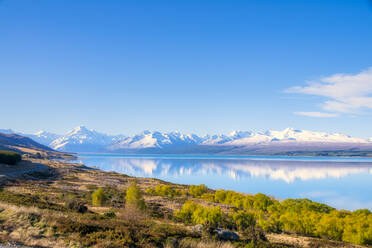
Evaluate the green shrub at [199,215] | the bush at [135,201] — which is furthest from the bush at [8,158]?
the green shrub at [199,215]

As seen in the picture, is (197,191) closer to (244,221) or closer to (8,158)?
(244,221)

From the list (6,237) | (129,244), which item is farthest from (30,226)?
(129,244)

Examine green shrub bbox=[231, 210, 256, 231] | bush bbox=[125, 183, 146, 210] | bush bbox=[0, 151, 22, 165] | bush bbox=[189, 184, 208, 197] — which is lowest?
bush bbox=[189, 184, 208, 197]

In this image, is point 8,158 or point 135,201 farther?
point 8,158

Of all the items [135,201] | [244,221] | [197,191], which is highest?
[135,201]

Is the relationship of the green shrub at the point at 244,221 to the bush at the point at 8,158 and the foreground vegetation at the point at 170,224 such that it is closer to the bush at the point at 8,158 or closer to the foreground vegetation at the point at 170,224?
the foreground vegetation at the point at 170,224

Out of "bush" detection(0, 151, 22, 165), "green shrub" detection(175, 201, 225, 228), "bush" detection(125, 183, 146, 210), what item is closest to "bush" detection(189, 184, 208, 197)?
"bush" detection(125, 183, 146, 210)

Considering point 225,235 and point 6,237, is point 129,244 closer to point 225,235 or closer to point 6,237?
point 6,237

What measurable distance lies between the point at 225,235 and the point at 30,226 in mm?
11557

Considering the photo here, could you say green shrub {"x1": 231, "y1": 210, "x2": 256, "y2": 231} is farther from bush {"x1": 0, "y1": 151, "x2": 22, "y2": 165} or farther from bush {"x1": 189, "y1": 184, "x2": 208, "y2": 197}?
bush {"x1": 0, "y1": 151, "x2": 22, "y2": 165}

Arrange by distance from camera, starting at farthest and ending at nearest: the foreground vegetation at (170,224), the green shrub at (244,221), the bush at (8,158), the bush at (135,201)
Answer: the bush at (8,158) < the bush at (135,201) < the green shrub at (244,221) < the foreground vegetation at (170,224)

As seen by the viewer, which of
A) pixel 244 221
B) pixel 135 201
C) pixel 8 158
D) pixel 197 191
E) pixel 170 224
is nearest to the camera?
pixel 170 224

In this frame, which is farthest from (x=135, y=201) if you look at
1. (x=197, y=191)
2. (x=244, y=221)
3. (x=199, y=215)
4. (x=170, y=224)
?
(x=197, y=191)

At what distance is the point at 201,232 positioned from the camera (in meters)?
17.4
